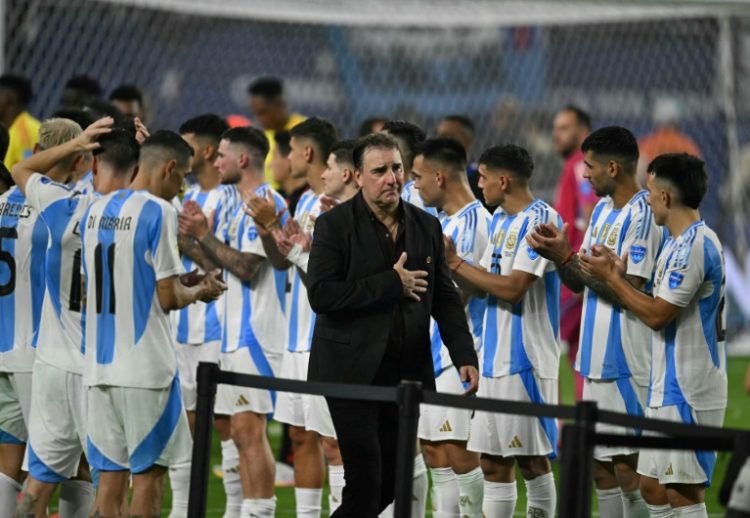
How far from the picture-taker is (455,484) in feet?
26.4

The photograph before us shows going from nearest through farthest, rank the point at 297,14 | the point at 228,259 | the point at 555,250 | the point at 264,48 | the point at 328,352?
the point at 328,352, the point at 555,250, the point at 228,259, the point at 297,14, the point at 264,48

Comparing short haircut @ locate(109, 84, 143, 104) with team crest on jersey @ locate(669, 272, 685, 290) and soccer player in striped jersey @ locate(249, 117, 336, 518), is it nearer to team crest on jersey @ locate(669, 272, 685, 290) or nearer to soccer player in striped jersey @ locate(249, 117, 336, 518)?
soccer player in striped jersey @ locate(249, 117, 336, 518)

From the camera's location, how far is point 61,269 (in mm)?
7434

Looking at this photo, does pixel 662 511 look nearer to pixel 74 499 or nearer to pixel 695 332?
pixel 695 332

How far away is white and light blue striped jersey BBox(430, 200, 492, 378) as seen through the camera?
26.2 feet

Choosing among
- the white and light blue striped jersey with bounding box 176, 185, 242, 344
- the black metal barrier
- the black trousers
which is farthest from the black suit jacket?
the white and light blue striped jersey with bounding box 176, 185, 242, 344

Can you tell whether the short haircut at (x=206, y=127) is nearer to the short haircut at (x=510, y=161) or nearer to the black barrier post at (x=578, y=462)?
the short haircut at (x=510, y=161)

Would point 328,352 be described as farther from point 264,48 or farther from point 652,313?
point 264,48

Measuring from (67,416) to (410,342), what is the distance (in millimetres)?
1870

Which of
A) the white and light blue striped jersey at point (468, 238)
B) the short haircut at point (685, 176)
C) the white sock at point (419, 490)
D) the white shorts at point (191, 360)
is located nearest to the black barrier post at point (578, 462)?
the short haircut at point (685, 176)

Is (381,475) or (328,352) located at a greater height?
(328,352)

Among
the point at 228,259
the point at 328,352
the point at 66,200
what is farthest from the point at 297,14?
the point at 328,352

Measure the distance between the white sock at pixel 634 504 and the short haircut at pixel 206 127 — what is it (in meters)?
3.72

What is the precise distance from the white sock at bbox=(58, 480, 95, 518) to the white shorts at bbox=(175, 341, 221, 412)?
6.18 feet
